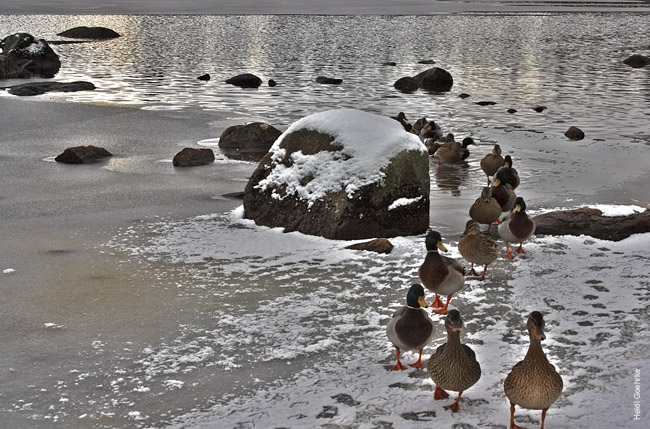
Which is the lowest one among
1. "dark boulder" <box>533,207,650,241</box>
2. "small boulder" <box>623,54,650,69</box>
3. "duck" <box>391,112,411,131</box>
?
"small boulder" <box>623,54,650,69</box>

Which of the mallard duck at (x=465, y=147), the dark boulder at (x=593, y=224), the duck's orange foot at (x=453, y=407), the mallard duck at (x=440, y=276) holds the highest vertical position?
the mallard duck at (x=440, y=276)

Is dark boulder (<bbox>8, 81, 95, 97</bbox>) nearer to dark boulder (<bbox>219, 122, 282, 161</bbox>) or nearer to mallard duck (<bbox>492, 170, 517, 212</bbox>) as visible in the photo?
dark boulder (<bbox>219, 122, 282, 161</bbox>)

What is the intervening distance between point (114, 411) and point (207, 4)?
71.1 metres

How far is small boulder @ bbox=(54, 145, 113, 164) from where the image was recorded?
510 inches

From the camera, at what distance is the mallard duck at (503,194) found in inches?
382

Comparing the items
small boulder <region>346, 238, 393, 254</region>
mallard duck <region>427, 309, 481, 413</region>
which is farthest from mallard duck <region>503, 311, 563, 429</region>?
small boulder <region>346, 238, 393, 254</region>

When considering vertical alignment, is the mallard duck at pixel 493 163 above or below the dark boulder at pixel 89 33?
above

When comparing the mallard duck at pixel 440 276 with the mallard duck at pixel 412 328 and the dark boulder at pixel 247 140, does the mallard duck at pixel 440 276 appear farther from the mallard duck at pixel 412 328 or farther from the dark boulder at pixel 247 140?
the dark boulder at pixel 247 140

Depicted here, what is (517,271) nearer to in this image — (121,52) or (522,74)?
(522,74)

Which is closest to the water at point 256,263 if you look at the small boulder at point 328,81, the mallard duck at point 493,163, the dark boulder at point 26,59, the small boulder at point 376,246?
the small boulder at point 376,246

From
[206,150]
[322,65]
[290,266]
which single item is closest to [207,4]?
[322,65]

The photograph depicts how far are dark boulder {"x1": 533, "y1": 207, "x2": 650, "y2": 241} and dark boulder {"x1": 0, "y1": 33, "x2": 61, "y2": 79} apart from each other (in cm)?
2205

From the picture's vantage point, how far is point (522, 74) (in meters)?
28.9

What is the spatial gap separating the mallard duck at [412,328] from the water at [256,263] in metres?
0.29
